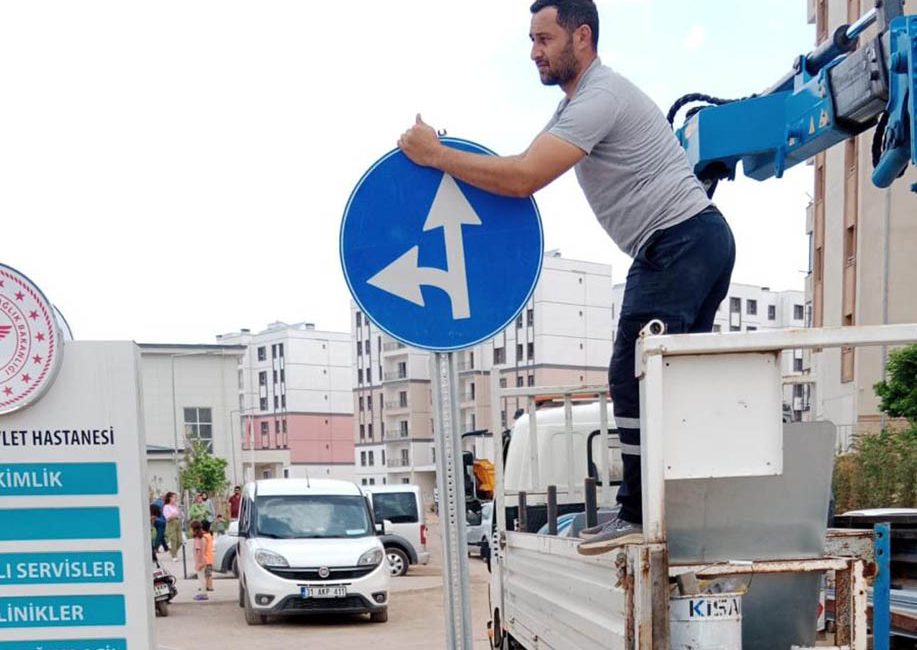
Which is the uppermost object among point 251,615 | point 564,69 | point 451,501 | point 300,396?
point 300,396

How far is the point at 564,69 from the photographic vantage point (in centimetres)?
→ 381

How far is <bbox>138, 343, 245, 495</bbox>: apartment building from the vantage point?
64000mm

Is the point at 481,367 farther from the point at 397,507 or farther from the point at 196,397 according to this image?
the point at 397,507

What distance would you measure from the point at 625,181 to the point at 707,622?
1.48 metres

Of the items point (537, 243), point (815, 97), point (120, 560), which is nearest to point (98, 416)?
point (120, 560)

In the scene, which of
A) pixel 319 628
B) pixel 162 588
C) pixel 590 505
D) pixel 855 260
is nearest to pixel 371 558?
pixel 319 628

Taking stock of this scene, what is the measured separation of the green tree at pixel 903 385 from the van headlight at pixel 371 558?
10.7 metres

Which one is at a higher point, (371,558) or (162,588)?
(371,558)

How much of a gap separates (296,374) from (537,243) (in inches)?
4597

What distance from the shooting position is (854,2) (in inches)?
1291

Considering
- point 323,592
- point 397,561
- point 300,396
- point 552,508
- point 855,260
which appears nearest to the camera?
point 552,508

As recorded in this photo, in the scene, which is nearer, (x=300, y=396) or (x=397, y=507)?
(x=397, y=507)

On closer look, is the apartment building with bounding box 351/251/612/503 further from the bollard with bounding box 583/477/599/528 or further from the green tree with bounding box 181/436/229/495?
the bollard with bounding box 583/477/599/528

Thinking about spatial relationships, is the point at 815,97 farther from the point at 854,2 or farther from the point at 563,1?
the point at 854,2
